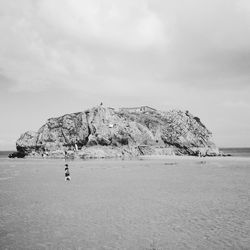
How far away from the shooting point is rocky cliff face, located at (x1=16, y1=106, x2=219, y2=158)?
7831 cm

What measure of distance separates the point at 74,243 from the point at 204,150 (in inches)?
3140

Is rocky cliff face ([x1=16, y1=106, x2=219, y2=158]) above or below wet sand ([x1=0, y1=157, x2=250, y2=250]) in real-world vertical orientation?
above

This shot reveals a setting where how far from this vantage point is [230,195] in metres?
16.3

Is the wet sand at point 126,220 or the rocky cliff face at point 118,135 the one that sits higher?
the rocky cliff face at point 118,135

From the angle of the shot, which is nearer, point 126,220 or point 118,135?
point 126,220

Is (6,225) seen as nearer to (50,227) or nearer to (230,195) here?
(50,227)

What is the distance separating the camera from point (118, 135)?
78750 millimetres

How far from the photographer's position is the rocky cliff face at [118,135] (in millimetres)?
78312

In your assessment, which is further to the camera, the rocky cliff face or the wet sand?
the rocky cliff face

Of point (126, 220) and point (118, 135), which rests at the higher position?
point (118, 135)

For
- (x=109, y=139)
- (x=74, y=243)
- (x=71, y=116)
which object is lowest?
(x=74, y=243)

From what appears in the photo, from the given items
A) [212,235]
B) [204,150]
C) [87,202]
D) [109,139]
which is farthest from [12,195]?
[204,150]

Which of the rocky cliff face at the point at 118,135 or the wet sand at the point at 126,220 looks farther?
the rocky cliff face at the point at 118,135

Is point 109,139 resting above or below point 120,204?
above
